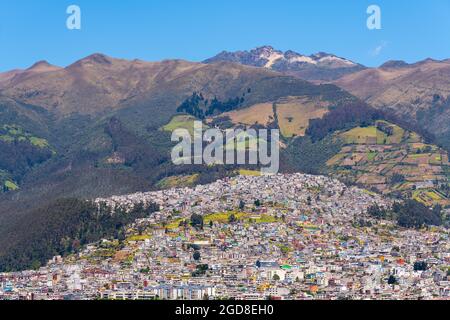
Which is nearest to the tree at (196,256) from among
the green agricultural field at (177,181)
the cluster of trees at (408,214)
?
the cluster of trees at (408,214)

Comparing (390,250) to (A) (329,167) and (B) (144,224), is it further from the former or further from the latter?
(A) (329,167)

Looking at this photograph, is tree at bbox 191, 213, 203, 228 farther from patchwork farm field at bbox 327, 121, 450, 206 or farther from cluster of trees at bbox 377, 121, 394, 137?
cluster of trees at bbox 377, 121, 394, 137

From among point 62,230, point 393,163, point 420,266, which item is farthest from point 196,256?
point 393,163

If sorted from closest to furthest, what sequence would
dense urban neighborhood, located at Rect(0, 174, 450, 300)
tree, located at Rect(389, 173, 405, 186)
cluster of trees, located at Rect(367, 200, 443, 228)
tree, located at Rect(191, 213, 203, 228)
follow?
dense urban neighborhood, located at Rect(0, 174, 450, 300), tree, located at Rect(191, 213, 203, 228), cluster of trees, located at Rect(367, 200, 443, 228), tree, located at Rect(389, 173, 405, 186)

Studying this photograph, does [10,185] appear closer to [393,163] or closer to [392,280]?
[393,163]

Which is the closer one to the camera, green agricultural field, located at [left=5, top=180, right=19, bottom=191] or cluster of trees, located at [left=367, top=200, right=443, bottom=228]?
cluster of trees, located at [left=367, top=200, right=443, bottom=228]

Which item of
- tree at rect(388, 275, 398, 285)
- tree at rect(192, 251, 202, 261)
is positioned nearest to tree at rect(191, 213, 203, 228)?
tree at rect(192, 251, 202, 261)

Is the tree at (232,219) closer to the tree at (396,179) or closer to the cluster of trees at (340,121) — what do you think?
the tree at (396,179)

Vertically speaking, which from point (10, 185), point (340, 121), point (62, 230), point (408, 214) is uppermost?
point (340, 121)
